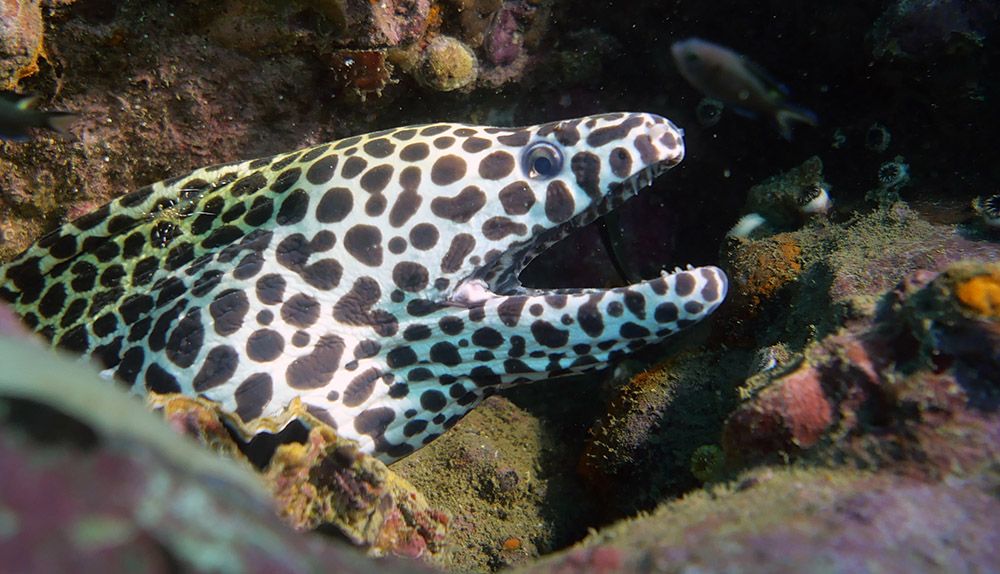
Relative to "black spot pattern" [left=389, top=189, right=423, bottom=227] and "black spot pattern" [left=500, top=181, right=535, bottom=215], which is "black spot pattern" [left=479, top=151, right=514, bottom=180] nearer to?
"black spot pattern" [left=500, top=181, right=535, bottom=215]

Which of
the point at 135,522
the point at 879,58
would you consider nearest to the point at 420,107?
the point at 879,58

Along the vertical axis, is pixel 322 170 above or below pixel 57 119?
below

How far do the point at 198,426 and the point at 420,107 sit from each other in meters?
2.99

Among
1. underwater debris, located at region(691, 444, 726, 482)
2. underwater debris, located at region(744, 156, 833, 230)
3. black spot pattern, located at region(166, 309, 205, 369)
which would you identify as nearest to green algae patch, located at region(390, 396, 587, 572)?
underwater debris, located at region(691, 444, 726, 482)

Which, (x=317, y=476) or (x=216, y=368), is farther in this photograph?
(x=216, y=368)

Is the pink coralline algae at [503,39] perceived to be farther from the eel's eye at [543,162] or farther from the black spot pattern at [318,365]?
the black spot pattern at [318,365]

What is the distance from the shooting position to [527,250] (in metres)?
3.41

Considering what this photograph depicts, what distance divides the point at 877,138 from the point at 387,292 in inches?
140

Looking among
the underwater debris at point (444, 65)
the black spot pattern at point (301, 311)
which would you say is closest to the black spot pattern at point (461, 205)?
the black spot pattern at point (301, 311)

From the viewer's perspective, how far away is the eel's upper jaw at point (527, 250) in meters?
3.25

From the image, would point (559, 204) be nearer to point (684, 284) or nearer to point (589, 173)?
point (589, 173)

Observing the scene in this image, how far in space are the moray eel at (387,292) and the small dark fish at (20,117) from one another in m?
0.95

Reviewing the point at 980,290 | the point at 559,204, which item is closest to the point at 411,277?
the point at 559,204

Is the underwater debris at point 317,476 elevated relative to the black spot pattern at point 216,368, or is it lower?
elevated
